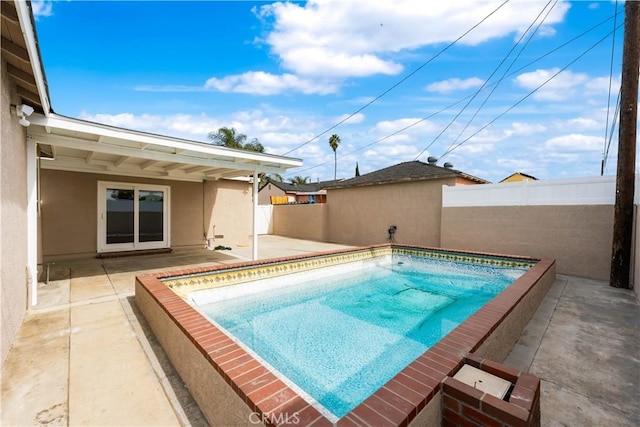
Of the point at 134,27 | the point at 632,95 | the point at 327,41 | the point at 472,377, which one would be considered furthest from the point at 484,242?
the point at 134,27

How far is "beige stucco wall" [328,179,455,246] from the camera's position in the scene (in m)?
12.1

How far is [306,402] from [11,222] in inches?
173

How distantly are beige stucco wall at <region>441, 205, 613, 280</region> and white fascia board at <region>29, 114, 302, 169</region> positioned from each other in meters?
7.03

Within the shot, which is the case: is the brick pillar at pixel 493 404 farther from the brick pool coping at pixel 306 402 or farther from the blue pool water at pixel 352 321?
the blue pool water at pixel 352 321

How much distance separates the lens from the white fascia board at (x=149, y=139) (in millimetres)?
4883

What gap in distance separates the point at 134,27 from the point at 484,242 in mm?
14482

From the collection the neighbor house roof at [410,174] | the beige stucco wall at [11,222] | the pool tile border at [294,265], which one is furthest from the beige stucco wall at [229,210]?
the beige stucco wall at [11,222]

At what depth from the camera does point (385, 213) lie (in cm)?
1384

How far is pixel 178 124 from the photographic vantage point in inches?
981

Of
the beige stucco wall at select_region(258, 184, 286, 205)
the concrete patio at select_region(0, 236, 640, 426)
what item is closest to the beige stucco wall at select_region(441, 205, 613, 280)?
the concrete patio at select_region(0, 236, 640, 426)

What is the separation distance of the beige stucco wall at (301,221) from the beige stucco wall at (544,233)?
7.67m

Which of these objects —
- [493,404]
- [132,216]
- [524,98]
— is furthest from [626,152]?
[132,216]

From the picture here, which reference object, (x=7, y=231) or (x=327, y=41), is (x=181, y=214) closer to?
(x=7, y=231)

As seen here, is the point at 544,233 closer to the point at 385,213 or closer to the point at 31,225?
the point at 385,213
